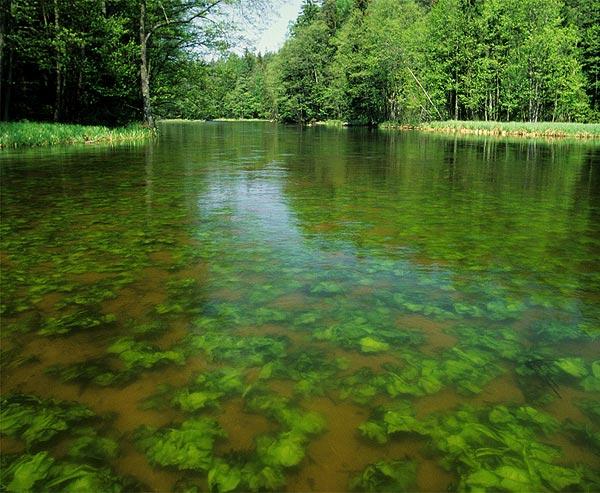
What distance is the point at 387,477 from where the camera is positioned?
2.61 m

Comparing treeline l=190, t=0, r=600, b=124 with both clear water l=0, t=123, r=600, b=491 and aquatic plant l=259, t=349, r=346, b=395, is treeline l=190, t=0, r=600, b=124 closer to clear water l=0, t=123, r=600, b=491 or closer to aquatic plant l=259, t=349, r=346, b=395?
clear water l=0, t=123, r=600, b=491

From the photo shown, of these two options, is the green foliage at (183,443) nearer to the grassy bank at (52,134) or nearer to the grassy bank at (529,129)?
the grassy bank at (52,134)

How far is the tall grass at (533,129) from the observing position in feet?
133

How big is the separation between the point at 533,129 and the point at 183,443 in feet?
153

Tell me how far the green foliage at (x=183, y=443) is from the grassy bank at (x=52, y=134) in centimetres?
2331

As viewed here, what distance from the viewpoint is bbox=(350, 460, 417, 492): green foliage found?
2.54 meters

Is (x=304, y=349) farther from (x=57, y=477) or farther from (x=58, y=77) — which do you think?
(x=58, y=77)

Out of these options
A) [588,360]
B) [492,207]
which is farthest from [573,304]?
[492,207]

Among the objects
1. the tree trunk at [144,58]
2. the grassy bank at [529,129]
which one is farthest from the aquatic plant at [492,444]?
the grassy bank at [529,129]

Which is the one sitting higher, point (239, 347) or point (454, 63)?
point (454, 63)

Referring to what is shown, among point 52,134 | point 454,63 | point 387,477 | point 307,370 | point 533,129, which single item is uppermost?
point 454,63

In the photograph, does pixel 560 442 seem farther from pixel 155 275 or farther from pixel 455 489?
pixel 155 275

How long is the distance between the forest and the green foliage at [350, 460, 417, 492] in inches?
1124

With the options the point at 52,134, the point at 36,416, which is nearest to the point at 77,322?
the point at 36,416
